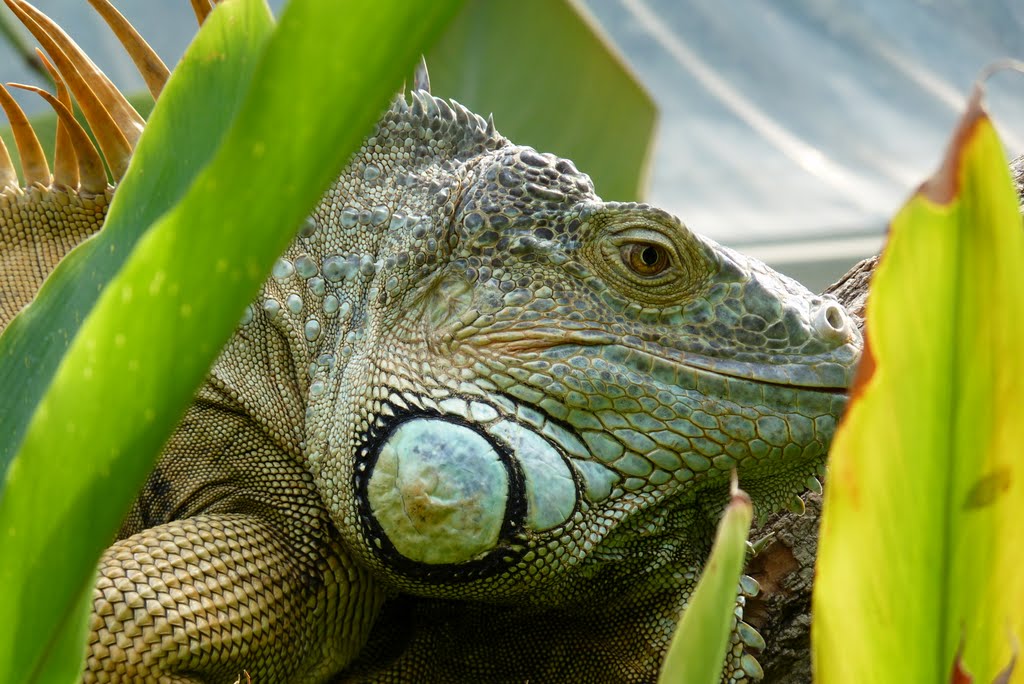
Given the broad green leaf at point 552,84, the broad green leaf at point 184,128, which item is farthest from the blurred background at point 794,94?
the broad green leaf at point 184,128

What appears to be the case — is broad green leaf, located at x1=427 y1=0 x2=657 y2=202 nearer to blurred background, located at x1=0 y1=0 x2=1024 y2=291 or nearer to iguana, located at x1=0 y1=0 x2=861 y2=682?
blurred background, located at x1=0 y1=0 x2=1024 y2=291

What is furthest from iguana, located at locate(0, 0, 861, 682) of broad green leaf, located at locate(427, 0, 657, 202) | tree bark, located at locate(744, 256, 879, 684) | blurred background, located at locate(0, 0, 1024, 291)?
blurred background, located at locate(0, 0, 1024, 291)

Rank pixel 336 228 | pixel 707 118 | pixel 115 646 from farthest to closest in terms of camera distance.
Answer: pixel 707 118 → pixel 336 228 → pixel 115 646

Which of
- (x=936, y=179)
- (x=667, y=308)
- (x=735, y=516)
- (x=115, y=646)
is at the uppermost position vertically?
(x=667, y=308)

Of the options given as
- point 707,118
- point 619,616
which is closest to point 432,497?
point 619,616

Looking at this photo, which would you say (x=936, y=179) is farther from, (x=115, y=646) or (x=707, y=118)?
(x=707, y=118)

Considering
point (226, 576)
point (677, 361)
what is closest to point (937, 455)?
point (677, 361)
